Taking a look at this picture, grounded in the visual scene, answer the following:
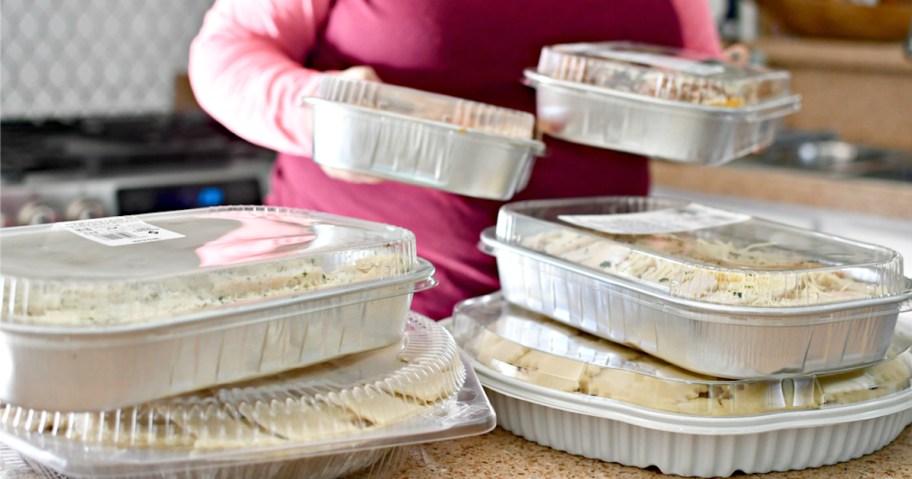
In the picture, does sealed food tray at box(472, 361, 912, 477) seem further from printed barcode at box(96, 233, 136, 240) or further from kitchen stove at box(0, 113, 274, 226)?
kitchen stove at box(0, 113, 274, 226)

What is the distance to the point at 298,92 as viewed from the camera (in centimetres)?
105

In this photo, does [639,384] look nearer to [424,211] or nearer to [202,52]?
[424,211]

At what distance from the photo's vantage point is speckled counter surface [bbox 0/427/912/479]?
0.83m

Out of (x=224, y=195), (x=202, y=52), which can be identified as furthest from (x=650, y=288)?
(x=224, y=195)

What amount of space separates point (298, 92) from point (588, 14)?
408 mm

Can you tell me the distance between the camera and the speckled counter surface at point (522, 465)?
83cm

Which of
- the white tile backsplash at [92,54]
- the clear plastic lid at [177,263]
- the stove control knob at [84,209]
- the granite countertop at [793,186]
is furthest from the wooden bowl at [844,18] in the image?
the clear plastic lid at [177,263]

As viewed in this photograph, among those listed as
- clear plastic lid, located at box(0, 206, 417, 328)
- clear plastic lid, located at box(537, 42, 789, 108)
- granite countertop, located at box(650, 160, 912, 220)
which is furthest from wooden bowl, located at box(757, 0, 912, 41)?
clear plastic lid, located at box(0, 206, 417, 328)

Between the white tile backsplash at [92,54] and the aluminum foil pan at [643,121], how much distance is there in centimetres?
192

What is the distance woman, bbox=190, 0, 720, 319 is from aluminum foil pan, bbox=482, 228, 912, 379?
1.12 feet

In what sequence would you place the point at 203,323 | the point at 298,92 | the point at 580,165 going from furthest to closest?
the point at 580,165 < the point at 298,92 < the point at 203,323

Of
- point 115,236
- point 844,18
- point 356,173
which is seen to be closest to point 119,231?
point 115,236

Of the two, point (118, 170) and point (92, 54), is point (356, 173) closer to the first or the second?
point (118, 170)

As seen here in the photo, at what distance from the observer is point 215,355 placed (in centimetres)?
69
